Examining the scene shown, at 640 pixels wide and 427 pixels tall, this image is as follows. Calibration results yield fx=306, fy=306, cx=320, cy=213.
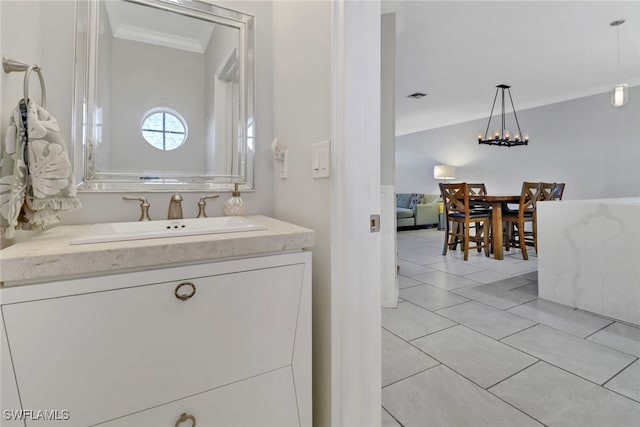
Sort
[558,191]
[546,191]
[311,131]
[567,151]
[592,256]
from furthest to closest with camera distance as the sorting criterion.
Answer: [567,151] < [558,191] < [546,191] < [592,256] < [311,131]

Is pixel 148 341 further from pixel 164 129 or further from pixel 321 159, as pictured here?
pixel 164 129

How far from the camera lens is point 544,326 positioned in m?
2.06

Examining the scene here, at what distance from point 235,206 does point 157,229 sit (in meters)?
0.38

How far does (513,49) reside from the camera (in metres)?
3.45

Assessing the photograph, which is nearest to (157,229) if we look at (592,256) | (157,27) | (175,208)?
(175,208)

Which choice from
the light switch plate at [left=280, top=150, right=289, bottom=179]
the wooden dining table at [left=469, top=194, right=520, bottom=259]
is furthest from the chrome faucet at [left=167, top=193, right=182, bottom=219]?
the wooden dining table at [left=469, top=194, right=520, bottom=259]

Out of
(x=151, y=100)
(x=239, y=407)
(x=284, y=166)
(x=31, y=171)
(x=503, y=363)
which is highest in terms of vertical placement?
(x=151, y=100)

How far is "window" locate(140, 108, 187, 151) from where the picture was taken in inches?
52.8

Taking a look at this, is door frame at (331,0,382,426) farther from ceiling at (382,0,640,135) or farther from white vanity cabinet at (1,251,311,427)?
ceiling at (382,0,640,135)

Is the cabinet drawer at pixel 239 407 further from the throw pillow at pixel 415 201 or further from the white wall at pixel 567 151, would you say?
the throw pillow at pixel 415 201

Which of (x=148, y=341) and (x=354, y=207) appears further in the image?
(x=354, y=207)

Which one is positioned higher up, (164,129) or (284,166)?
(164,129)

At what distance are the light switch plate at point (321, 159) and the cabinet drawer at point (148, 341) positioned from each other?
0.32 meters

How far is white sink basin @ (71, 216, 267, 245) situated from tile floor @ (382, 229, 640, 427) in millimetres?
1016
